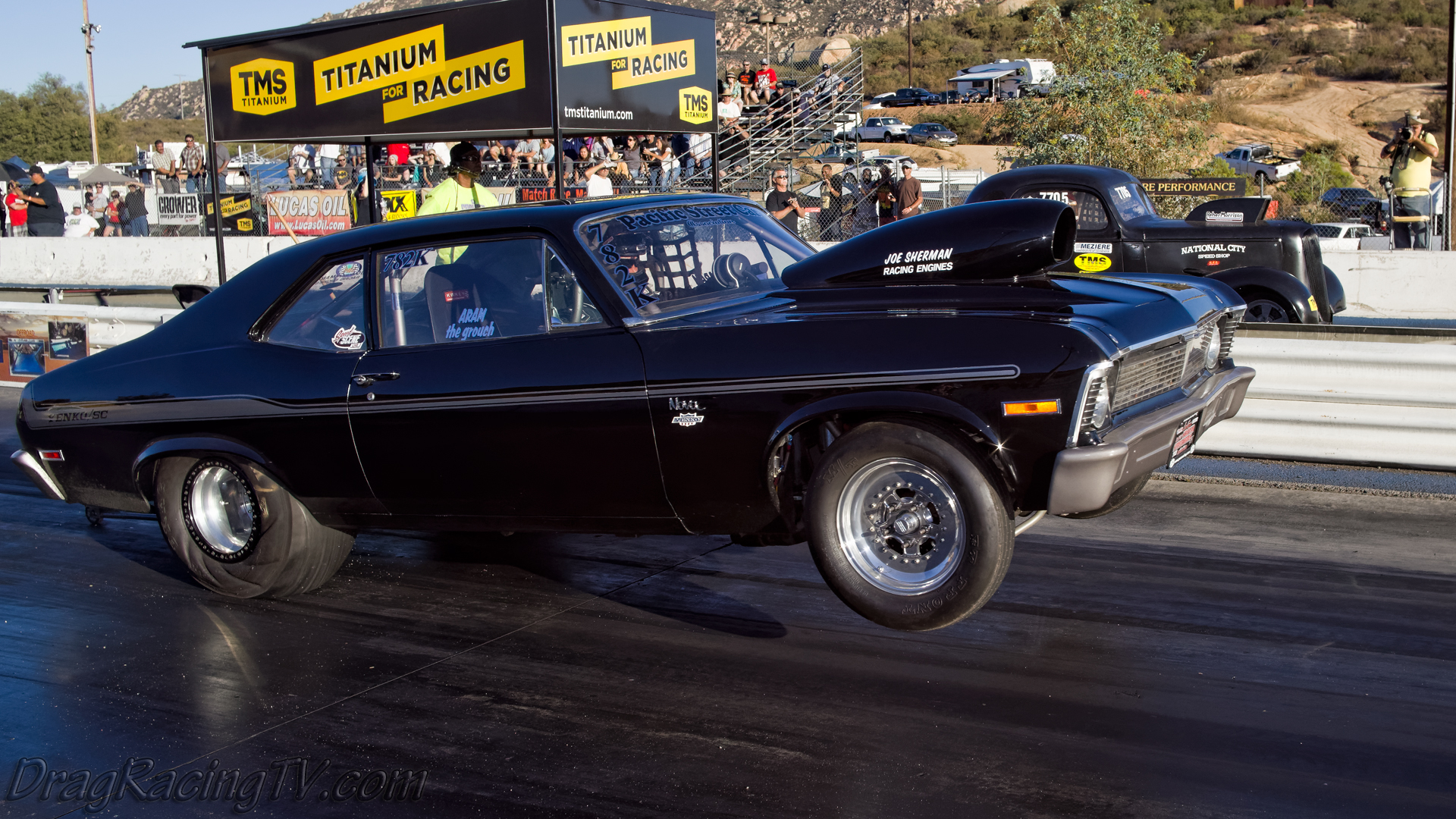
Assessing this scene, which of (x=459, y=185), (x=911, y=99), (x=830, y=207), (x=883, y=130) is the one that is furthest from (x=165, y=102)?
(x=459, y=185)

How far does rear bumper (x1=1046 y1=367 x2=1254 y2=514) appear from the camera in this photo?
12.6ft

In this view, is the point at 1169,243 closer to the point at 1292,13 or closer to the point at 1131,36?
the point at 1131,36

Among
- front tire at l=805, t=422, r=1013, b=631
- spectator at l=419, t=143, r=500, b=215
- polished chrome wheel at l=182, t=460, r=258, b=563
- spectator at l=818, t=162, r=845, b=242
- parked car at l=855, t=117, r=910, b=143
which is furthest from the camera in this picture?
parked car at l=855, t=117, r=910, b=143

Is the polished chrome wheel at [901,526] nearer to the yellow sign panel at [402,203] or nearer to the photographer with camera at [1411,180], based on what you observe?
the yellow sign panel at [402,203]

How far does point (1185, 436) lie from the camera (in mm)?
4551

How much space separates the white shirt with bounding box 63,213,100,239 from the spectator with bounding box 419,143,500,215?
20569mm

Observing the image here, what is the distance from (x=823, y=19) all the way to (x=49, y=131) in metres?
62.9

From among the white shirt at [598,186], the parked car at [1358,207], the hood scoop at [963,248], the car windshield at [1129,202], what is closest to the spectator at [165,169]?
the white shirt at [598,186]

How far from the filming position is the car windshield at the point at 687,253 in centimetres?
469

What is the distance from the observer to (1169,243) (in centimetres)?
1084

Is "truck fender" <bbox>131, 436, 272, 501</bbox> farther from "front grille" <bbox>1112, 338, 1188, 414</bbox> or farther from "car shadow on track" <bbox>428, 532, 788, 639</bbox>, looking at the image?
"front grille" <bbox>1112, 338, 1188, 414</bbox>

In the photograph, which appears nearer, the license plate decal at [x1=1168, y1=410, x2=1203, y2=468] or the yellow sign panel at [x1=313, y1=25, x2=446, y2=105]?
the license plate decal at [x1=1168, y1=410, x2=1203, y2=468]

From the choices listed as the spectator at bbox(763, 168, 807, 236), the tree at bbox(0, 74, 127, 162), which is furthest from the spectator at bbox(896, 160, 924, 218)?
the tree at bbox(0, 74, 127, 162)

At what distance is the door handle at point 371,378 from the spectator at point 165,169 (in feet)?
71.3
